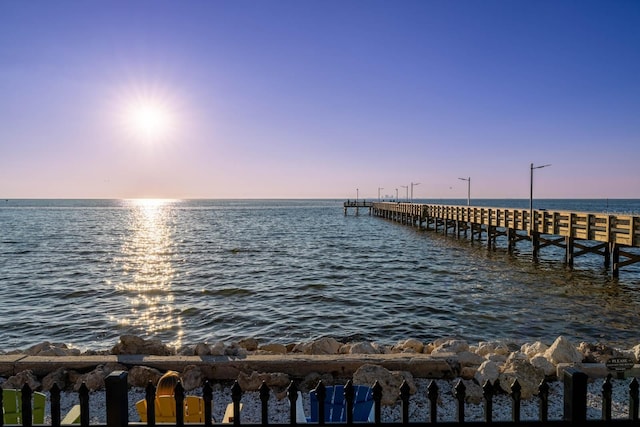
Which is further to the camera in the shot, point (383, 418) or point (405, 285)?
point (405, 285)

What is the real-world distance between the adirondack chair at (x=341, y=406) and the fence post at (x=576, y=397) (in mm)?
2477

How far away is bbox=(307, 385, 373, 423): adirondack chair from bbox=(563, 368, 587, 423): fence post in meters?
2.48

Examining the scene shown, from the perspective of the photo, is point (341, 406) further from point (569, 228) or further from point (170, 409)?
point (569, 228)

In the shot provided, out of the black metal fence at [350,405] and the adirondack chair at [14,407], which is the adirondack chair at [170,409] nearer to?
the adirondack chair at [14,407]

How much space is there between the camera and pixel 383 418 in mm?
5531

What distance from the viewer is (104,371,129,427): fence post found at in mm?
2842

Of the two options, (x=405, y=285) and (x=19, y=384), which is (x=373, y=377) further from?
(x=405, y=285)

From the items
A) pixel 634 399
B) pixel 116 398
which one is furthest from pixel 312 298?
pixel 634 399

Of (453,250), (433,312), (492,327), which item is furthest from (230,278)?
(453,250)

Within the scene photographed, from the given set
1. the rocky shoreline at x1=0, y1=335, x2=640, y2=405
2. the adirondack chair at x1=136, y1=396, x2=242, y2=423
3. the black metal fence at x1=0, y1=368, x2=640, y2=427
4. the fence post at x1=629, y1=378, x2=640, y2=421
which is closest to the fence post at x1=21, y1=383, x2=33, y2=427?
the black metal fence at x1=0, y1=368, x2=640, y2=427

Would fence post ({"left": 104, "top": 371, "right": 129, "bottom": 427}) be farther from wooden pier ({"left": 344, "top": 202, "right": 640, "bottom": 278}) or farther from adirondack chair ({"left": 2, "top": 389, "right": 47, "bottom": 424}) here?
wooden pier ({"left": 344, "top": 202, "right": 640, "bottom": 278})

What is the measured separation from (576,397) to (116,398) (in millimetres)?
3076

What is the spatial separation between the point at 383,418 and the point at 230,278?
15.4 metres

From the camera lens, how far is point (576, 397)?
289 centimetres
